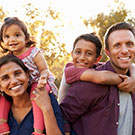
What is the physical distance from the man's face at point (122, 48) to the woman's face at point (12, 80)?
1.13 meters

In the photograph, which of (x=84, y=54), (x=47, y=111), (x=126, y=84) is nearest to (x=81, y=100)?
(x=47, y=111)

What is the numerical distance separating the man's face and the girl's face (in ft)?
3.99

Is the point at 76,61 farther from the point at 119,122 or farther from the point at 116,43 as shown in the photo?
the point at 119,122

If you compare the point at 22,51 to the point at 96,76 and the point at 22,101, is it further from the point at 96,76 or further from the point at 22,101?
the point at 96,76

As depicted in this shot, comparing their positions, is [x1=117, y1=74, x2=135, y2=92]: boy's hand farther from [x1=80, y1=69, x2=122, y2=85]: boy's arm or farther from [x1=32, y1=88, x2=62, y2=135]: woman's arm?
[x1=32, y1=88, x2=62, y2=135]: woman's arm

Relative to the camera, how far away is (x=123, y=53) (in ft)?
8.83

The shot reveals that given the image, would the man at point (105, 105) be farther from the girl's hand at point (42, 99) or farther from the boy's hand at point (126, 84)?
the girl's hand at point (42, 99)

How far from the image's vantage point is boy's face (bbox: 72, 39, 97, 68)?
3.02 meters

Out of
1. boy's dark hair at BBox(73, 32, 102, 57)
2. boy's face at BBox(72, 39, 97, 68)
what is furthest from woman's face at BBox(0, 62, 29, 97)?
boy's dark hair at BBox(73, 32, 102, 57)

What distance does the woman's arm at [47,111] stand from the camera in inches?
102

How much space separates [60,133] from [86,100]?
0.47m

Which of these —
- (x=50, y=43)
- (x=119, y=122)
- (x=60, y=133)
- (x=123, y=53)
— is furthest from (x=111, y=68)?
(x=50, y=43)

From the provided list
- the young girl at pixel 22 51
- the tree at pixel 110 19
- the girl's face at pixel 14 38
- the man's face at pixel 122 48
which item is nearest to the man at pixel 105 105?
the man's face at pixel 122 48

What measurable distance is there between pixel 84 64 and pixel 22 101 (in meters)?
0.93
